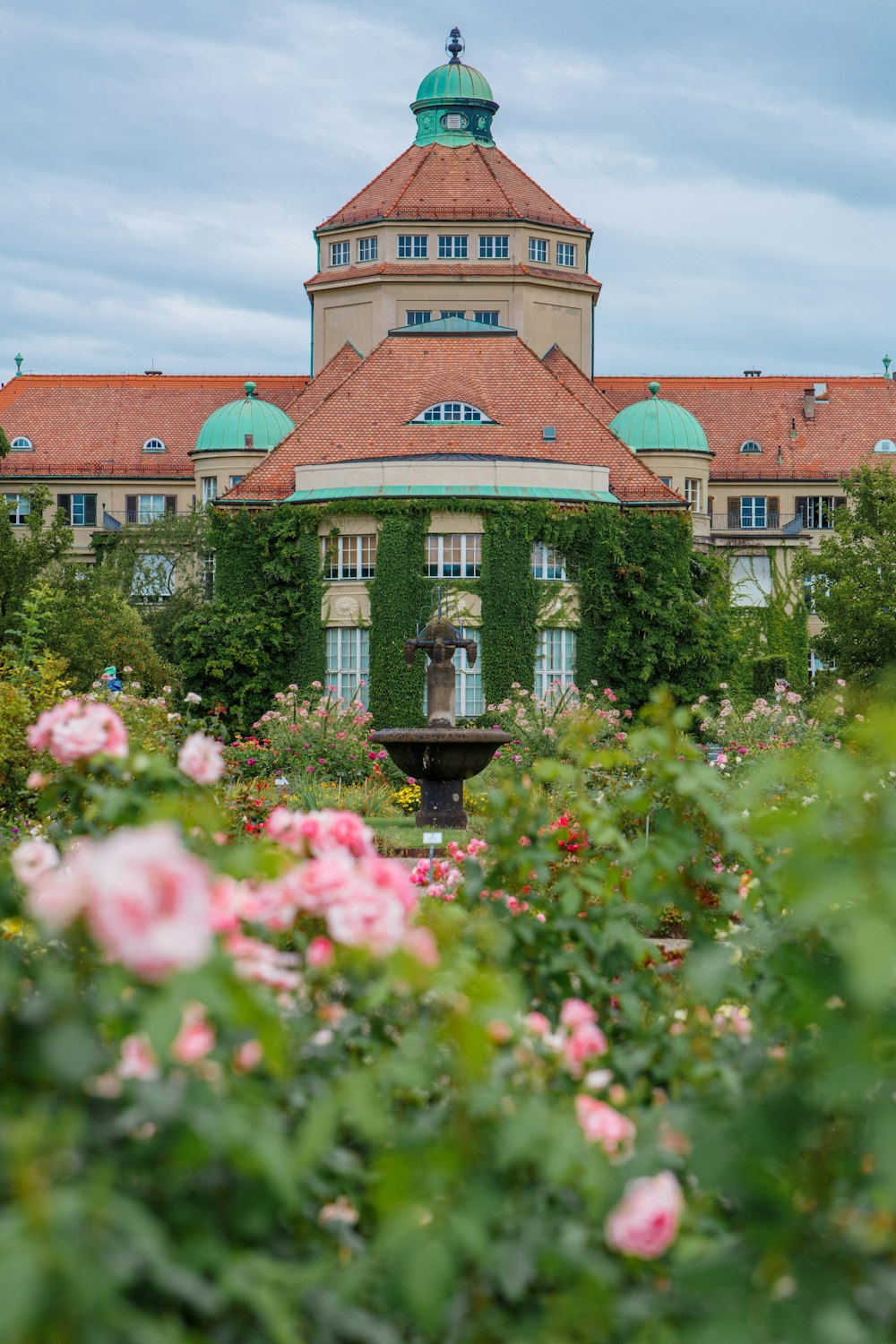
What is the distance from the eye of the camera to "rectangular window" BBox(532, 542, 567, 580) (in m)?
43.2

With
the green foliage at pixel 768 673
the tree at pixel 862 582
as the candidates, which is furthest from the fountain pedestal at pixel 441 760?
the green foliage at pixel 768 673

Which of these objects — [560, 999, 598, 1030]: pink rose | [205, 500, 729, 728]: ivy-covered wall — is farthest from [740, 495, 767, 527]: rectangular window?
[560, 999, 598, 1030]: pink rose

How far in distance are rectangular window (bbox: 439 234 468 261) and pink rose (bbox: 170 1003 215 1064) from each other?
178 ft

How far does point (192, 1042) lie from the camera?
303 centimetres

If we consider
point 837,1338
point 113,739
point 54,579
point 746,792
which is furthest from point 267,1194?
point 54,579

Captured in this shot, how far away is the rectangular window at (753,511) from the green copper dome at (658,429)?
10.7 m

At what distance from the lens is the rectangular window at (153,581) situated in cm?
6047

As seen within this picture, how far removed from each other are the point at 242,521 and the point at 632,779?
29.6m

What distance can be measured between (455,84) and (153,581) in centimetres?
1917

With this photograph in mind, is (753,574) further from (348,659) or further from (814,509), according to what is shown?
(348,659)

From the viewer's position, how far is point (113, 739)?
17.6 ft

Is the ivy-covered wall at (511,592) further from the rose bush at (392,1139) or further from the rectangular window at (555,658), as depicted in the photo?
the rose bush at (392,1139)

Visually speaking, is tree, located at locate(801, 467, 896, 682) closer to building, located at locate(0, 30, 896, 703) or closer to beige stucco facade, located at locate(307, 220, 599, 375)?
building, located at locate(0, 30, 896, 703)

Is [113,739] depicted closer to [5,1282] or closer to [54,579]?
[5,1282]
